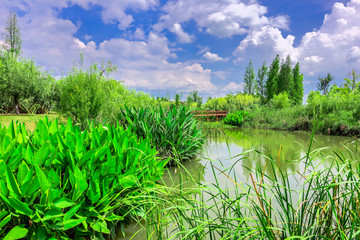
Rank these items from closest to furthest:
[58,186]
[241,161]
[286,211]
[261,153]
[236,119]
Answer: [261,153] → [286,211] → [58,186] → [241,161] → [236,119]

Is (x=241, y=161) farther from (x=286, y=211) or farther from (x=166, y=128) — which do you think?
(x=286, y=211)

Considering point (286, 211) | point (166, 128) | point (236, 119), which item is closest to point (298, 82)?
point (236, 119)

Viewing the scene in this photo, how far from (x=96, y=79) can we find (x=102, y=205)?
5.69 metres

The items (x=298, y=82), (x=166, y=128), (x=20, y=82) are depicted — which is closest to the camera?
(x=166, y=128)

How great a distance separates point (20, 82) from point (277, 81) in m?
33.2

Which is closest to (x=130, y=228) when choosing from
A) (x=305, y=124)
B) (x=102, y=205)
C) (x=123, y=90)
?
(x=102, y=205)

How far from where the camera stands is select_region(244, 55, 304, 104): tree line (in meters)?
30.9

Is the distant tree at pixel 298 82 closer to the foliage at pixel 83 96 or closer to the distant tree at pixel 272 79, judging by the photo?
the distant tree at pixel 272 79

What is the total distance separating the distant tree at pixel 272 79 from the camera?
102 ft

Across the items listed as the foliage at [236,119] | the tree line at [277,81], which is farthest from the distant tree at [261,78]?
the foliage at [236,119]

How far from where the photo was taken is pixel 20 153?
1.25 metres

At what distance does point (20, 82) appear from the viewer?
14.8 m

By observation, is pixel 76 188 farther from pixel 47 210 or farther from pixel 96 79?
pixel 96 79

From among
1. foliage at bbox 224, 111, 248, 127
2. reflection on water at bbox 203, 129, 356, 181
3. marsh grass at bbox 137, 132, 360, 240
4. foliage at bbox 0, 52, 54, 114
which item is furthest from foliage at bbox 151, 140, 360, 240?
foliage at bbox 0, 52, 54, 114
